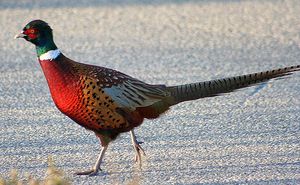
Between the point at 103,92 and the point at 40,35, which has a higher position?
the point at 40,35

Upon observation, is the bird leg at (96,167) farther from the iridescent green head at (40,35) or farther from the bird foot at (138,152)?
the iridescent green head at (40,35)

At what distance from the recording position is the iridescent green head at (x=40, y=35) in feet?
20.9

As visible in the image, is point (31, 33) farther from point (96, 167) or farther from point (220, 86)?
point (220, 86)

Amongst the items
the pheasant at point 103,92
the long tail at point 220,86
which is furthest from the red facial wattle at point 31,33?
the long tail at point 220,86

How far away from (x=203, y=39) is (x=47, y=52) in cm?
418

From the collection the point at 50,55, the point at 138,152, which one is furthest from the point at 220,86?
the point at 50,55

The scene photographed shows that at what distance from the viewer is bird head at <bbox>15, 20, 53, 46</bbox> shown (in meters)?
6.40

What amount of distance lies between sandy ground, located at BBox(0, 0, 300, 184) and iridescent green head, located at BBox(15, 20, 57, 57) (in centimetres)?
87

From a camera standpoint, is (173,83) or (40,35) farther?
(173,83)

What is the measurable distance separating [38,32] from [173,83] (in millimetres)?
2566

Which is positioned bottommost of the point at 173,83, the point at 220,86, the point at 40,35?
the point at 173,83

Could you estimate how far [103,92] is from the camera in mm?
6312

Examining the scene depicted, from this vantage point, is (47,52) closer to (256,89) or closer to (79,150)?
(79,150)

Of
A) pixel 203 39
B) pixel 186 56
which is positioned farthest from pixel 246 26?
pixel 186 56
